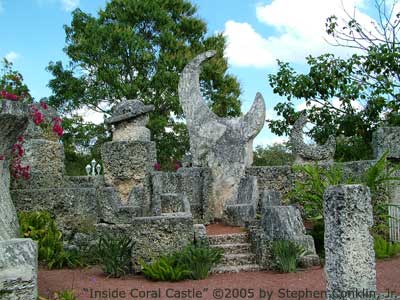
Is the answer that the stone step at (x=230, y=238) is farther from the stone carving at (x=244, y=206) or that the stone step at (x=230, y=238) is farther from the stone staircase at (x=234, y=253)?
the stone carving at (x=244, y=206)

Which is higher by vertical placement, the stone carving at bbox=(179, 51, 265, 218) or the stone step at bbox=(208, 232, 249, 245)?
the stone carving at bbox=(179, 51, 265, 218)

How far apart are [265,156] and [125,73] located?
42.3 ft

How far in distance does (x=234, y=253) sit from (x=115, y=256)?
7.32ft

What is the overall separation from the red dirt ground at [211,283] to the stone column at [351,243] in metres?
1.72

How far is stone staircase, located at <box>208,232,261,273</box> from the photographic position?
8.82m

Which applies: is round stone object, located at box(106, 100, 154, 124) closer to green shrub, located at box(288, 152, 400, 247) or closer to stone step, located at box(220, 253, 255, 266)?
green shrub, located at box(288, 152, 400, 247)

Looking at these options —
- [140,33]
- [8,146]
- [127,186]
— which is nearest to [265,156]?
[140,33]

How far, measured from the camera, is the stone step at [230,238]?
9.62 m

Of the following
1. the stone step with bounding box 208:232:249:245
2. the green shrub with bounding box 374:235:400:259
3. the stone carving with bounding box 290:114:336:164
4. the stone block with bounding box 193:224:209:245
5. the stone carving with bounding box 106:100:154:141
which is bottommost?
the green shrub with bounding box 374:235:400:259

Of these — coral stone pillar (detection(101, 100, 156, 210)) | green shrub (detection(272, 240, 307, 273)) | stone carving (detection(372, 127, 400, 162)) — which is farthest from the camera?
stone carving (detection(372, 127, 400, 162))

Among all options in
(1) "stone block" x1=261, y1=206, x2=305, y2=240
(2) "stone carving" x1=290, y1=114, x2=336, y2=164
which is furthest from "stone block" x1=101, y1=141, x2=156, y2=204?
(2) "stone carving" x1=290, y1=114, x2=336, y2=164

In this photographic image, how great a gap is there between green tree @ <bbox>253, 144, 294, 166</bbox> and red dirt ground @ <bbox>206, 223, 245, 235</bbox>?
18.9 m

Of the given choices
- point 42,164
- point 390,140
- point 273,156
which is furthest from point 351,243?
point 273,156

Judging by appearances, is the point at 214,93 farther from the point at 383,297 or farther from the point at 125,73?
the point at 383,297
